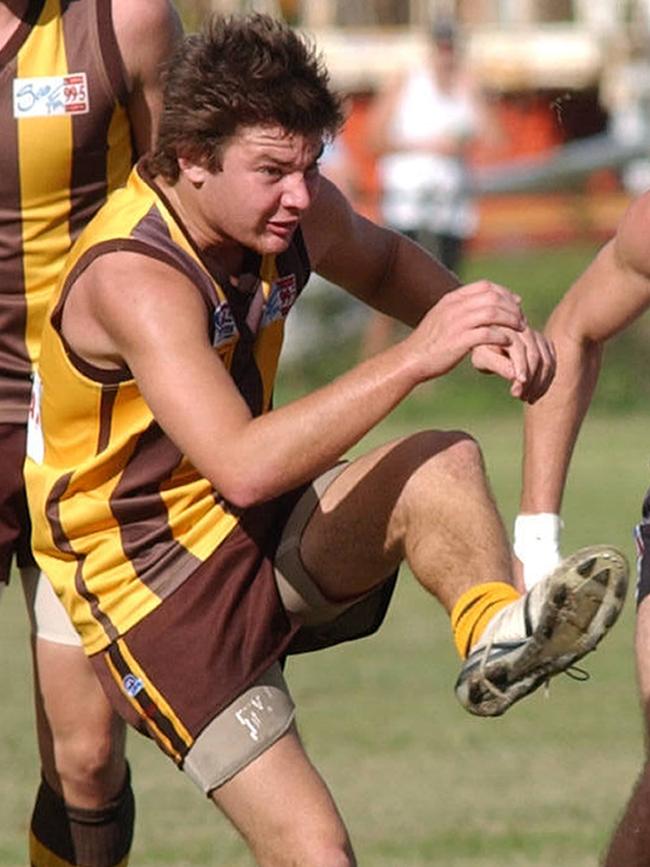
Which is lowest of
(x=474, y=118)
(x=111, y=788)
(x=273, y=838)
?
(x=474, y=118)

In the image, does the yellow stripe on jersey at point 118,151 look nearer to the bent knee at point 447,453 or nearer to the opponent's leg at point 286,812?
the bent knee at point 447,453

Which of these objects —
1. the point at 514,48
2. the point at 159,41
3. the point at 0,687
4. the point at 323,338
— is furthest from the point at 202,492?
the point at 514,48

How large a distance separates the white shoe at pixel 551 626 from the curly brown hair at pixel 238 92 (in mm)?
1040

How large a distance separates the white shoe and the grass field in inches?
92.0

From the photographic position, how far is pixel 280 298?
5211 millimetres

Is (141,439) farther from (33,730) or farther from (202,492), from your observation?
(33,730)

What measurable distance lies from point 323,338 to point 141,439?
11363 mm

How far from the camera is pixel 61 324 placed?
509 centimetres

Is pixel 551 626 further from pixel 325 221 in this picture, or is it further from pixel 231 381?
pixel 325 221

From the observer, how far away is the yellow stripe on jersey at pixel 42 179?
5523 mm

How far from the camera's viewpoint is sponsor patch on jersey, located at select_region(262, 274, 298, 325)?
5.18 metres

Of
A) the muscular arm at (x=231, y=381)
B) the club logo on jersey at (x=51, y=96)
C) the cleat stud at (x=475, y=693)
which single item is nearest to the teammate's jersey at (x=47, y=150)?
the club logo on jersey at (x=51, y=96)

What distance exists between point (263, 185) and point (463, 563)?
829mm

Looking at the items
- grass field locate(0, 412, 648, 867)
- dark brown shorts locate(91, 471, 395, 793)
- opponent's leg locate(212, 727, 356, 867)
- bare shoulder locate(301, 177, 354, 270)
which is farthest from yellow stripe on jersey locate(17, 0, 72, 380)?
grass field locate(0, 412, 648, 867)
